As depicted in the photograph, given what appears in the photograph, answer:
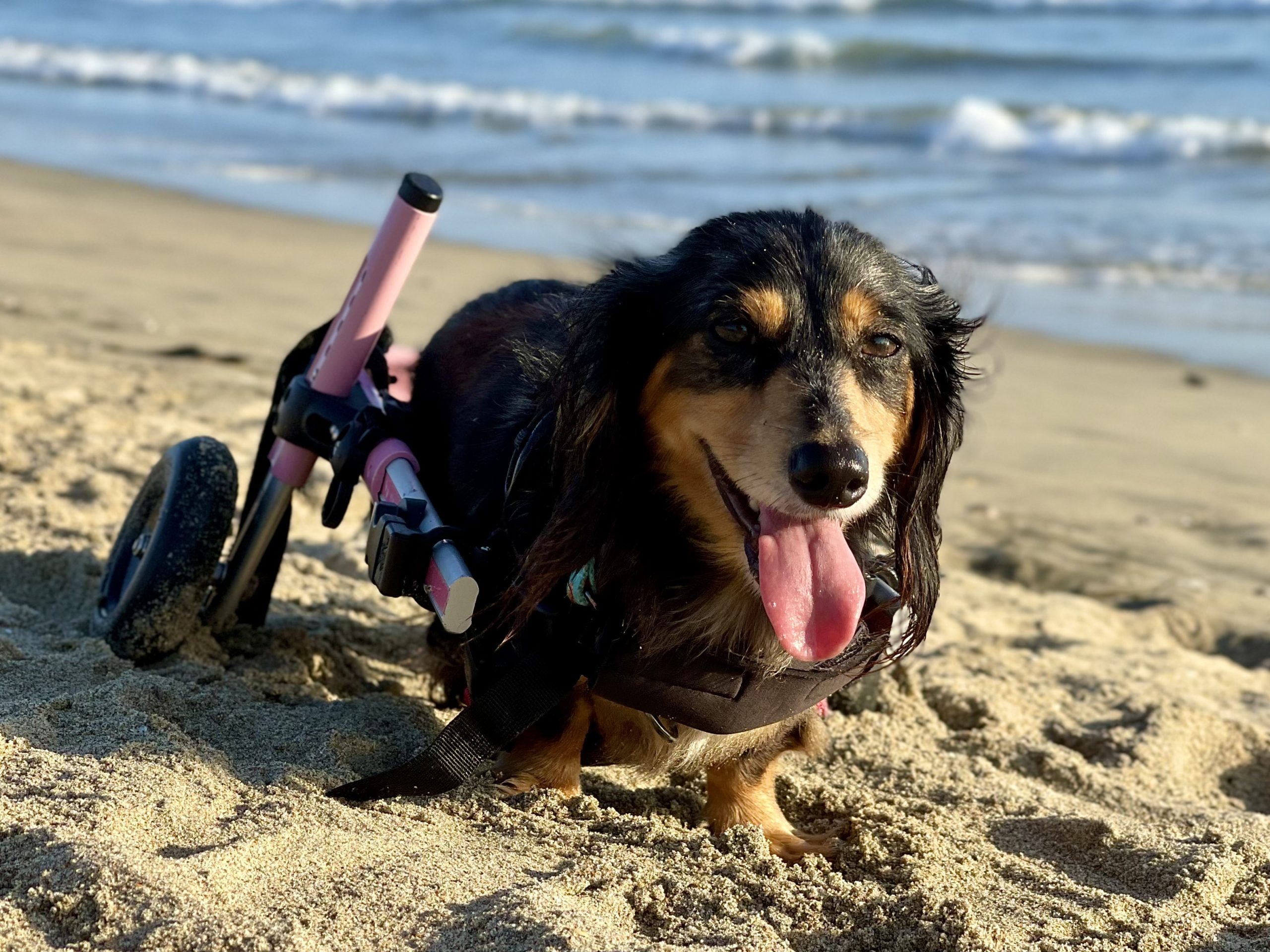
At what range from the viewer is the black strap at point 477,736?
8.49ft

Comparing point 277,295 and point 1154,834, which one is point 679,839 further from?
point 277,295

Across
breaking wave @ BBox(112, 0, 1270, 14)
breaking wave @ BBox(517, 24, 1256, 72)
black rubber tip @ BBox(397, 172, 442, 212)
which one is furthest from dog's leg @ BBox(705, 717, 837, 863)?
breaking wave @ BBox(112, 0, 1270, 14)

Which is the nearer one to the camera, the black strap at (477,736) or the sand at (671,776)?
the sand at (671,776)

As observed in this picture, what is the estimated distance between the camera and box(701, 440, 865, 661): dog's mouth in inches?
94.7

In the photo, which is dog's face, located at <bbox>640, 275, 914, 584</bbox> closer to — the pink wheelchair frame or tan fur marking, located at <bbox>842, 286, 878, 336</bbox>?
tan fur marking, located at <bbox>842, 286, 878, 336</bbox>

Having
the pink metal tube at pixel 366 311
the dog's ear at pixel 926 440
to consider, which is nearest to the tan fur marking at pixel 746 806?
the dog's ear at pixel 926 440

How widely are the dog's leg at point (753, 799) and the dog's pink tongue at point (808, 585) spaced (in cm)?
48

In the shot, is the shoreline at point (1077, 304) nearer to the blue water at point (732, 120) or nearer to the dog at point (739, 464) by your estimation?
the blue water at point (732, 120)

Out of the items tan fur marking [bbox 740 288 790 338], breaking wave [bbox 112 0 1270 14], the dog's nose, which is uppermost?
breaking wave [bbox 112 0 1270 14]

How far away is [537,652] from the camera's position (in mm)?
2598

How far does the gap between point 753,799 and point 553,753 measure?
1.35ft

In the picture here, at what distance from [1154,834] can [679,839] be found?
96cm

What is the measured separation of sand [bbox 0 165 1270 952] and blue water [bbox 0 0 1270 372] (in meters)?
1.33

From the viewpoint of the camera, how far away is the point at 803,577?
244cm
